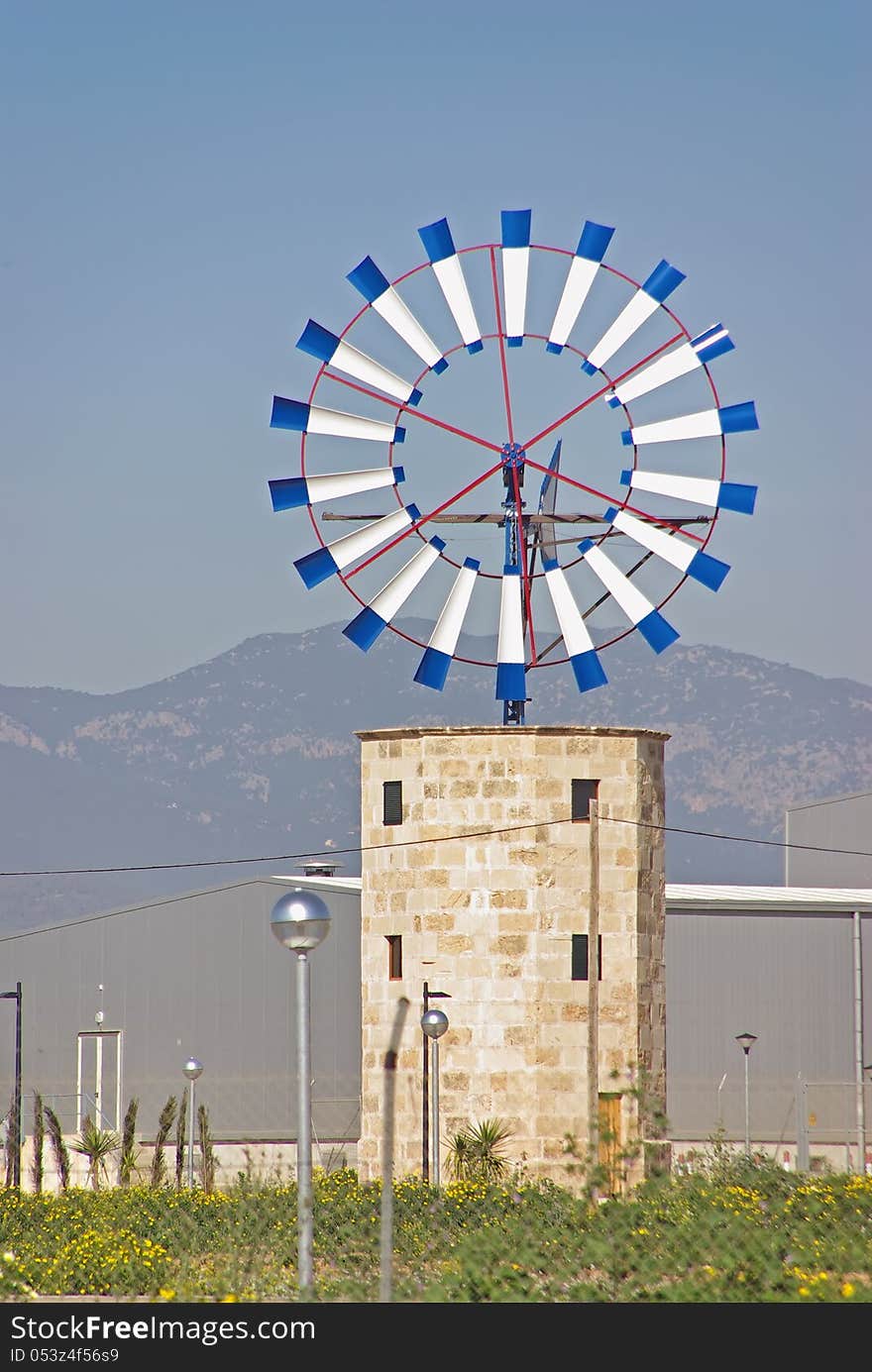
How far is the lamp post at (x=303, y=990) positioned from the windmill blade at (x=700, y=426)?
19.5 metres

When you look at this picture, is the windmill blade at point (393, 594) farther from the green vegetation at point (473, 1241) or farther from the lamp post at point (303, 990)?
the lamp post at point (303, 990)

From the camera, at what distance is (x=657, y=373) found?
122ft

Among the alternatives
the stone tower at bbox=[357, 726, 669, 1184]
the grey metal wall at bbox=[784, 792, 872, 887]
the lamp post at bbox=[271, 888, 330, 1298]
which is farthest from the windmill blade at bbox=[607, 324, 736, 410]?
the grey metal wall at bbox=[784, 792, 872, 887]

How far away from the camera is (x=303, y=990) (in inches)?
741

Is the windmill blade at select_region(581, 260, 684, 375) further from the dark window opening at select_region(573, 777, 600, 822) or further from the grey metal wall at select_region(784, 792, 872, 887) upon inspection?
the grey metal wall at select_region(784, 792, 872, 887)

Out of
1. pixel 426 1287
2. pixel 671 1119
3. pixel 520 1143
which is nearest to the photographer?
pixel 426 1287

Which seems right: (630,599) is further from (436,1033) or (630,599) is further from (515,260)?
(436,1033)

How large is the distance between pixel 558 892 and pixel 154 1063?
25.0m

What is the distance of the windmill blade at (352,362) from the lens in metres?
37.1

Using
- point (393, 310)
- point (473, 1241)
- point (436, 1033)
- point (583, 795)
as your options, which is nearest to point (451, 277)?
point (393, 310)

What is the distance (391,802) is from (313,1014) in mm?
21395

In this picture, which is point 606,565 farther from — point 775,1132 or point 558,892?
point 775,1132

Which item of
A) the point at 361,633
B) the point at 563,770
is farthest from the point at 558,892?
the point at 361,633

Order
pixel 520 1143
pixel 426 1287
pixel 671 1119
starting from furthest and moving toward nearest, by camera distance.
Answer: pixel 671 1119 → pixel 520 1143 → pixel 426 1287
